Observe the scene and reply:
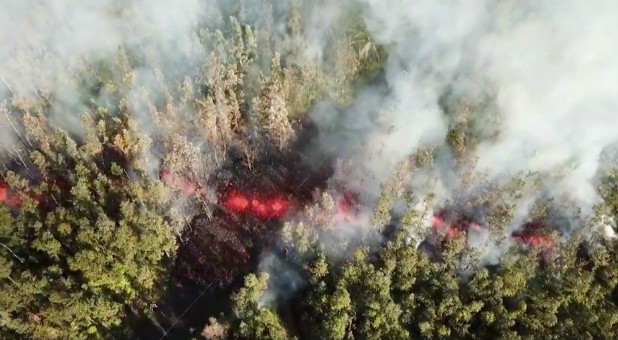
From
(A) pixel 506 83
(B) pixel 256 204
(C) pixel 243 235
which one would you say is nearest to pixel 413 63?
(A) pixel 506 83

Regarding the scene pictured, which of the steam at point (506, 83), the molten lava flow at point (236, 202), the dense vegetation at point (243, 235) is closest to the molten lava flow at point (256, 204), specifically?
the molten lava flow at point (236, 202)

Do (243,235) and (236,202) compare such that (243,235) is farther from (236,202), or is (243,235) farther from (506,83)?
(506,83)

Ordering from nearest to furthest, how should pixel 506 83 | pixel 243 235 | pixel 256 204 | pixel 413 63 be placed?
pixel 243 235 → pixel 256 204 → pixel 506 83 → pixel 413 63

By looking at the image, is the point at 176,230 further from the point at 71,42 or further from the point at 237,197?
the point at 71,42

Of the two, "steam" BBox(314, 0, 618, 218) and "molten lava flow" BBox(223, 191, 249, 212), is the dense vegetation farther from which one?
"steam" BBox(314, 0, 618, 218)

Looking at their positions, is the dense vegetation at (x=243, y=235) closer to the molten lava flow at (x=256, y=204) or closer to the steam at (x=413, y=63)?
the molten lava flow at (x=256, y=204)

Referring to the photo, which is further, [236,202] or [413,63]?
[413,63]

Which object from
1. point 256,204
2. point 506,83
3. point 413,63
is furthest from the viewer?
point 413,63

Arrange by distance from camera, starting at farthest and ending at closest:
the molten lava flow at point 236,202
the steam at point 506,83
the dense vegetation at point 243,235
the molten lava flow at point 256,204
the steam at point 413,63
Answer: the steam at point 413,63, the steam at point 506,83, the molten lava flow at point 236,202, the molten lava flow at point 256,204, the dense vegetation at point 243,235

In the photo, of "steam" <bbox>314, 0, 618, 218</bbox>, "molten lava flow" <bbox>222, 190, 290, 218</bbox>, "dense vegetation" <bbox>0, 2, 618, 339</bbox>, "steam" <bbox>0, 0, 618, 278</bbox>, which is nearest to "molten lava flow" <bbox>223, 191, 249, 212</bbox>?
"molten lava flow" <bbox>222, 190, 290, 218</bbox>
